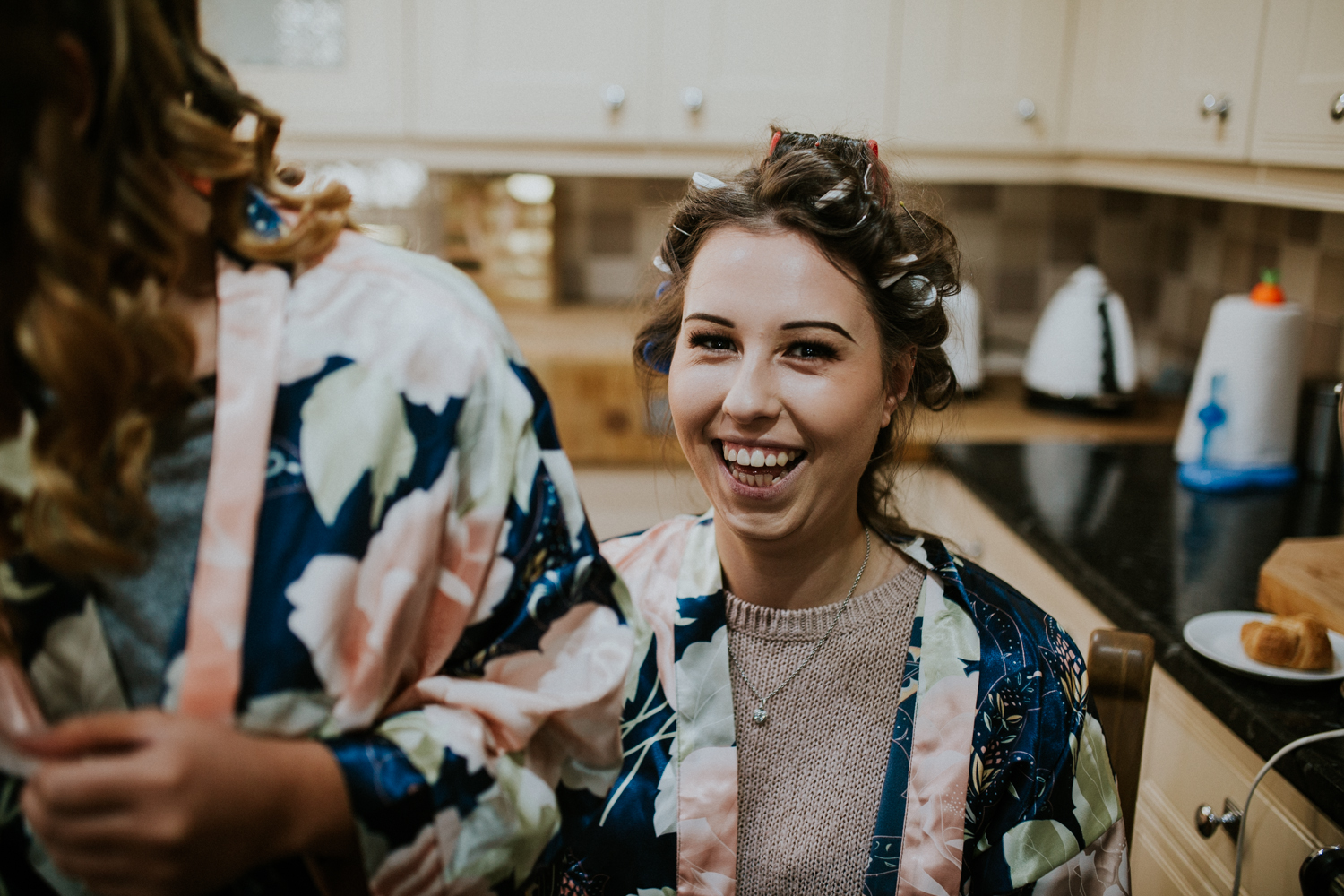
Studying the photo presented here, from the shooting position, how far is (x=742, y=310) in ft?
3.24

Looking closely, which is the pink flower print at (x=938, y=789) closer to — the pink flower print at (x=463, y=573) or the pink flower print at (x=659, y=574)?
the pink flower print at (x=659, y=574)

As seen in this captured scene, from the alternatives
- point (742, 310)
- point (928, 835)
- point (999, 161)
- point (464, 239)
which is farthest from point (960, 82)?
point (928, 835)

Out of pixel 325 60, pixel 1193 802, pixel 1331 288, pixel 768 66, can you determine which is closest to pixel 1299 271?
pixel 1331 288

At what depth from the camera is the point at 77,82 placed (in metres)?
0.47

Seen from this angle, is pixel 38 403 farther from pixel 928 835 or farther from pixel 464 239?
pixel 464 239

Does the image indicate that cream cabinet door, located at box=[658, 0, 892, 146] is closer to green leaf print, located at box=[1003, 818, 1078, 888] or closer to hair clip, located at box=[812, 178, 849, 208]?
hair clip, located at box=[812, 178, 849, 208]

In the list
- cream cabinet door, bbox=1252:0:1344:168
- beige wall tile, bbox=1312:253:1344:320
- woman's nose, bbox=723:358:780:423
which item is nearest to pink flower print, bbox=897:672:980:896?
woman's nose, bbox=723:358:780:423

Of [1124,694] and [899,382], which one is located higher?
[899,382]

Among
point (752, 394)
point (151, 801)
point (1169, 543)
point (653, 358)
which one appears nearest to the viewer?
point (151, 801)

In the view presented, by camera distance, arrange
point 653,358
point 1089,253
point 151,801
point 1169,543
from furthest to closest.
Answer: point 1089,253
point 1169,543
point 653,358
point 151,801

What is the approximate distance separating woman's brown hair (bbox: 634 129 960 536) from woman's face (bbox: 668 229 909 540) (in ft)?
0.08

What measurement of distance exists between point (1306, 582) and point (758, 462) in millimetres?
811

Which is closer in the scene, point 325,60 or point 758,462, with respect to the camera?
point 758,462

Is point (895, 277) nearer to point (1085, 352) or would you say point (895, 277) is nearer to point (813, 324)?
point (813, 324)
